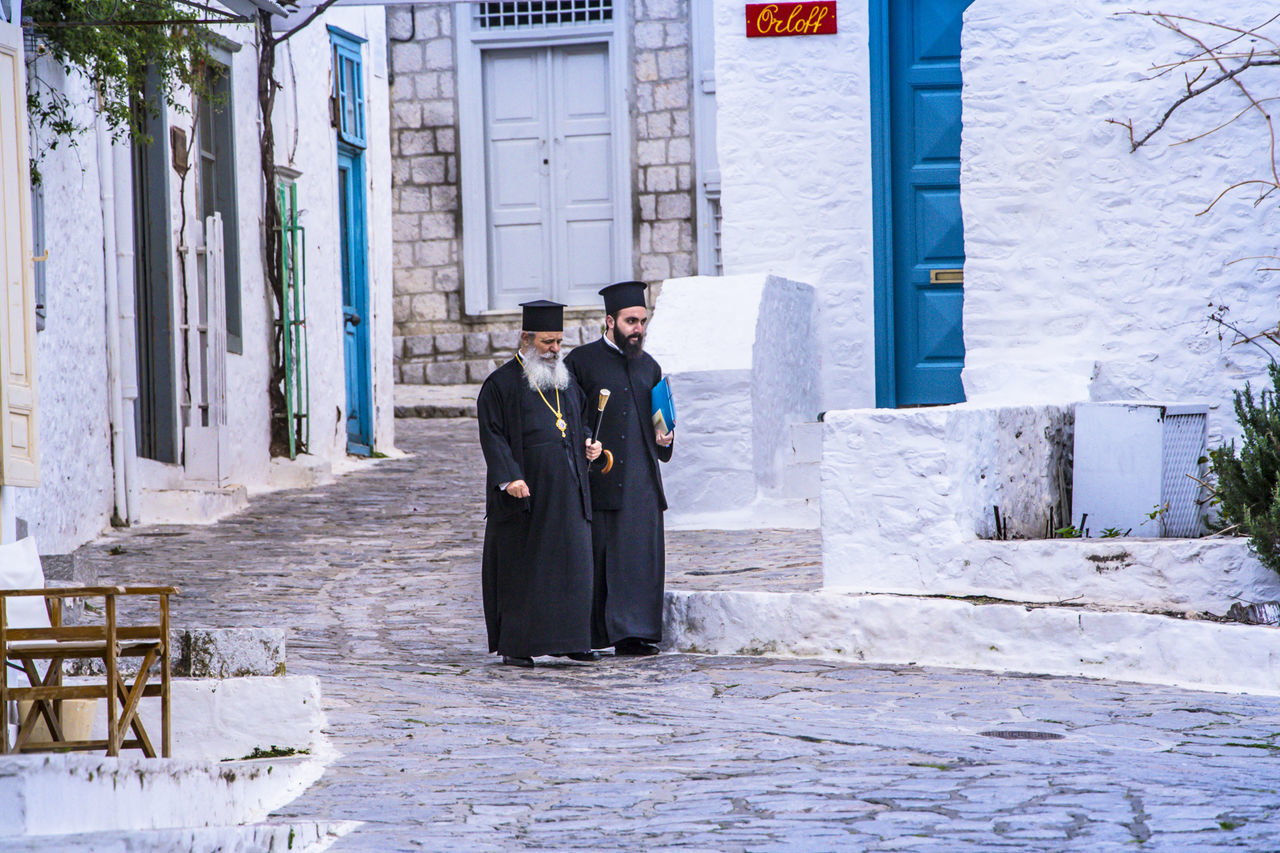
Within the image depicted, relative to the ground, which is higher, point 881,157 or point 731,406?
point 881,157

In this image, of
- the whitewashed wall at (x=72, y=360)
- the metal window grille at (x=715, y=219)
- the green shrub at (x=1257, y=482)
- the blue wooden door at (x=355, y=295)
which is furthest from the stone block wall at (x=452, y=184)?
the green shrub at (x=1257, y=482)

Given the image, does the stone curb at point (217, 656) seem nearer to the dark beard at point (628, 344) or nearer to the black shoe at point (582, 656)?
the black shoe at point (582, 656)

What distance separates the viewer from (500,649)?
25.0 ft

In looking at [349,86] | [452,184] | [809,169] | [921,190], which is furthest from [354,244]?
[921,190]

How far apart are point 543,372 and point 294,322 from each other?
6822 mm

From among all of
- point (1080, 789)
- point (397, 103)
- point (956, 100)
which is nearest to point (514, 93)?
point (397, 103)

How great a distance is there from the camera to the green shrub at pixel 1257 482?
669 cm

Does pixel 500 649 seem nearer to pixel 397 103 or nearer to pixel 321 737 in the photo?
pixel 321 737

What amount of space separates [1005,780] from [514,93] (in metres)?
16.7

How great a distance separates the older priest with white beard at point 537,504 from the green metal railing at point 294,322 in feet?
21.4

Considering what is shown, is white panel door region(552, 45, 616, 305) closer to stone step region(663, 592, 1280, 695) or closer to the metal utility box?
the metal utility box

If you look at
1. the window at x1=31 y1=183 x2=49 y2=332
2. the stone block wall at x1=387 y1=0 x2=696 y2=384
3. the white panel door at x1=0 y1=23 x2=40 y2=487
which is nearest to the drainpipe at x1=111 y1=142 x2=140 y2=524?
the window at x1=31 y1=183 x2=49 y2=332

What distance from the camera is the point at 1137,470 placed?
7.93m

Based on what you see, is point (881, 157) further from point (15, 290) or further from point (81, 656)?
point (81, 656)
